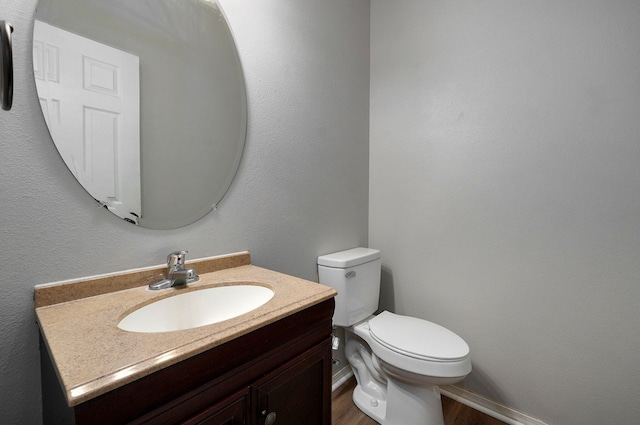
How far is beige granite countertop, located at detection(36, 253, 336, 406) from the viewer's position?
1.53 ft

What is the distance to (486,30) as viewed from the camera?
4.77 feet

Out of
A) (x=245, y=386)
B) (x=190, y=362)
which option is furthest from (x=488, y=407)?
(x=190, y=362)

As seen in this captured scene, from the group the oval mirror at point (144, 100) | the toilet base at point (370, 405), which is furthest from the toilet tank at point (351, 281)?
the oval mirror at point (144, 100)

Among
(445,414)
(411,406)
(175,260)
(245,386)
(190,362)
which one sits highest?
(175,260)

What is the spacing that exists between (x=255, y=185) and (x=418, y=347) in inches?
39.9

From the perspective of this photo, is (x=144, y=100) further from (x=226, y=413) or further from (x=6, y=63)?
(x=226, y=413)

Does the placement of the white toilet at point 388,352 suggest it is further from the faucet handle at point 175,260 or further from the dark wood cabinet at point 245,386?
the faucet handle at point 175,260

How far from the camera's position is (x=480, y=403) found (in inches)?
59.9

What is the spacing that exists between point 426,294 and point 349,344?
0.56m

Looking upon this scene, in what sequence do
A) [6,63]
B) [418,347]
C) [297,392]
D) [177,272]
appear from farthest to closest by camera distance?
[418,347]
[177,272]
[297,392]
[6,63]

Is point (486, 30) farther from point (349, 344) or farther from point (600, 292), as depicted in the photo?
point (349, 344)

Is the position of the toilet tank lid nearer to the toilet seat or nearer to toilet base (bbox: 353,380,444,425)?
the toilet seat

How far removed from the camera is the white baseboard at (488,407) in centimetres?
140

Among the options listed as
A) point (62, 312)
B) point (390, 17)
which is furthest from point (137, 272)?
point (390, 17)
